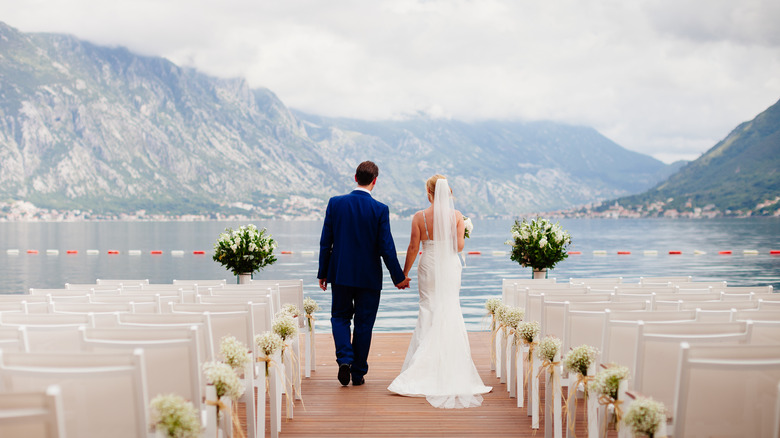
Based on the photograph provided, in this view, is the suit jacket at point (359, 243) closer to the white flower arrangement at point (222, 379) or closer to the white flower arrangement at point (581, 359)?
the white flower arrangement at point (581, 359)

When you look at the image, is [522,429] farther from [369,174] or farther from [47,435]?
[47,435]

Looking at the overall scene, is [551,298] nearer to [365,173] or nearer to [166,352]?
[365,173]

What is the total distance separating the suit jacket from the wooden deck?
1.02 meters

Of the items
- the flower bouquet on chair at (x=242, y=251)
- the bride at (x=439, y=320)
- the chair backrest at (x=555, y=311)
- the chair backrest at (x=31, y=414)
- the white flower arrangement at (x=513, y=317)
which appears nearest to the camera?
the chair backrest at (x=31, y=414)

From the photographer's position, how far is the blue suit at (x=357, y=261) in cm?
613

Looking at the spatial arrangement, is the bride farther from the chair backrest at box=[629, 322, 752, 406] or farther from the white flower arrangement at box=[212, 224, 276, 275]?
the white flower arrangement at box=[212, 224, 276, 275]

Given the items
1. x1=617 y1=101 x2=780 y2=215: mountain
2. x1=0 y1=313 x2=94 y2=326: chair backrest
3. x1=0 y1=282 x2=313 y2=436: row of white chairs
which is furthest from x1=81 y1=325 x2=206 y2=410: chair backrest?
x1=617 y1=101 x2=780 y2=215: mountain

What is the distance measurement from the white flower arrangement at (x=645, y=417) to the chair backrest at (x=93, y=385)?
1.96 m

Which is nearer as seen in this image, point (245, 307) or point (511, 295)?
point (245, 307)

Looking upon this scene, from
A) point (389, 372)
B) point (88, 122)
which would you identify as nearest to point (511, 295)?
point (389, 372)

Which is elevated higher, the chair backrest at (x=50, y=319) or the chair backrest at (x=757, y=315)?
the chair backrest at (x=50, y=319)

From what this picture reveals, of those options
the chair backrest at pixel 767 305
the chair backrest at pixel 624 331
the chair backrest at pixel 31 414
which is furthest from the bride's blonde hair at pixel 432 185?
the chair backrest at pixel 31 414

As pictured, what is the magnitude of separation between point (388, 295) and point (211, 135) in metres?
172

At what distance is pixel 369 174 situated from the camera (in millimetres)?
6258
